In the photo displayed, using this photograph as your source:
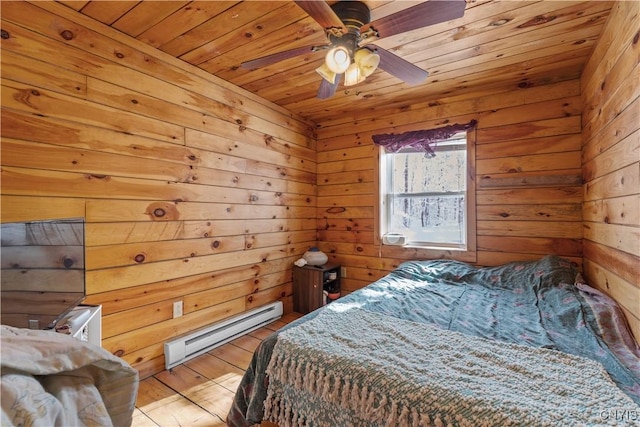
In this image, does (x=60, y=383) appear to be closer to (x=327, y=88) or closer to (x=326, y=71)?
(x=326, y=71)

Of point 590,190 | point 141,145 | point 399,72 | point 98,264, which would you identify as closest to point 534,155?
point 590,190

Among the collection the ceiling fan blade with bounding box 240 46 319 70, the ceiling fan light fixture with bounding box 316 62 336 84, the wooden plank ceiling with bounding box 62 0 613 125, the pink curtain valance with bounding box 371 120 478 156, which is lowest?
the pink curtain valance with bounding box 371 120 478 156

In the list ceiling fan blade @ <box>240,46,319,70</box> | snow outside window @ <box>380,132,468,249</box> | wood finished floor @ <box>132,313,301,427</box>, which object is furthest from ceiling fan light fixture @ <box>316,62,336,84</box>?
wood finished floor @ <box>132,313,301,427</box>

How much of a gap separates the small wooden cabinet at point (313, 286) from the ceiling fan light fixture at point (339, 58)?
2.07m

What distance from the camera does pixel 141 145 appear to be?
6.48 ft

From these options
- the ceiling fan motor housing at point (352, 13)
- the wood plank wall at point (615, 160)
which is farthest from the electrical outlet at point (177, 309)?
the wood plank wall at point (615, 160)

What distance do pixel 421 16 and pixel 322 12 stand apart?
428mm

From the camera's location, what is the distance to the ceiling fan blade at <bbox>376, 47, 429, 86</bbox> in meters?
1.59

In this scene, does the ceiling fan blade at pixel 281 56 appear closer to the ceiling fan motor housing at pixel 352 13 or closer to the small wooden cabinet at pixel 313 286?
the ceiling fan motor housing at pixel 352 13

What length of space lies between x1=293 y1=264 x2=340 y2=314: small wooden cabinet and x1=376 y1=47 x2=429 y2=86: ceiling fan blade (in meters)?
2.00

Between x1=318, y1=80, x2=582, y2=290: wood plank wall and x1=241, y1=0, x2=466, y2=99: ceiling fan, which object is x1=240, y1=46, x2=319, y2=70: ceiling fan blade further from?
x1=318, y1=80, x2=582, y2=290: wood plank wall

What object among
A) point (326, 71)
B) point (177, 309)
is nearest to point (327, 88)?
point (326, 71)

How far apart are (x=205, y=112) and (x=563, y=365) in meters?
2.66

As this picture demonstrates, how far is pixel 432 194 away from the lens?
297 centimetres
